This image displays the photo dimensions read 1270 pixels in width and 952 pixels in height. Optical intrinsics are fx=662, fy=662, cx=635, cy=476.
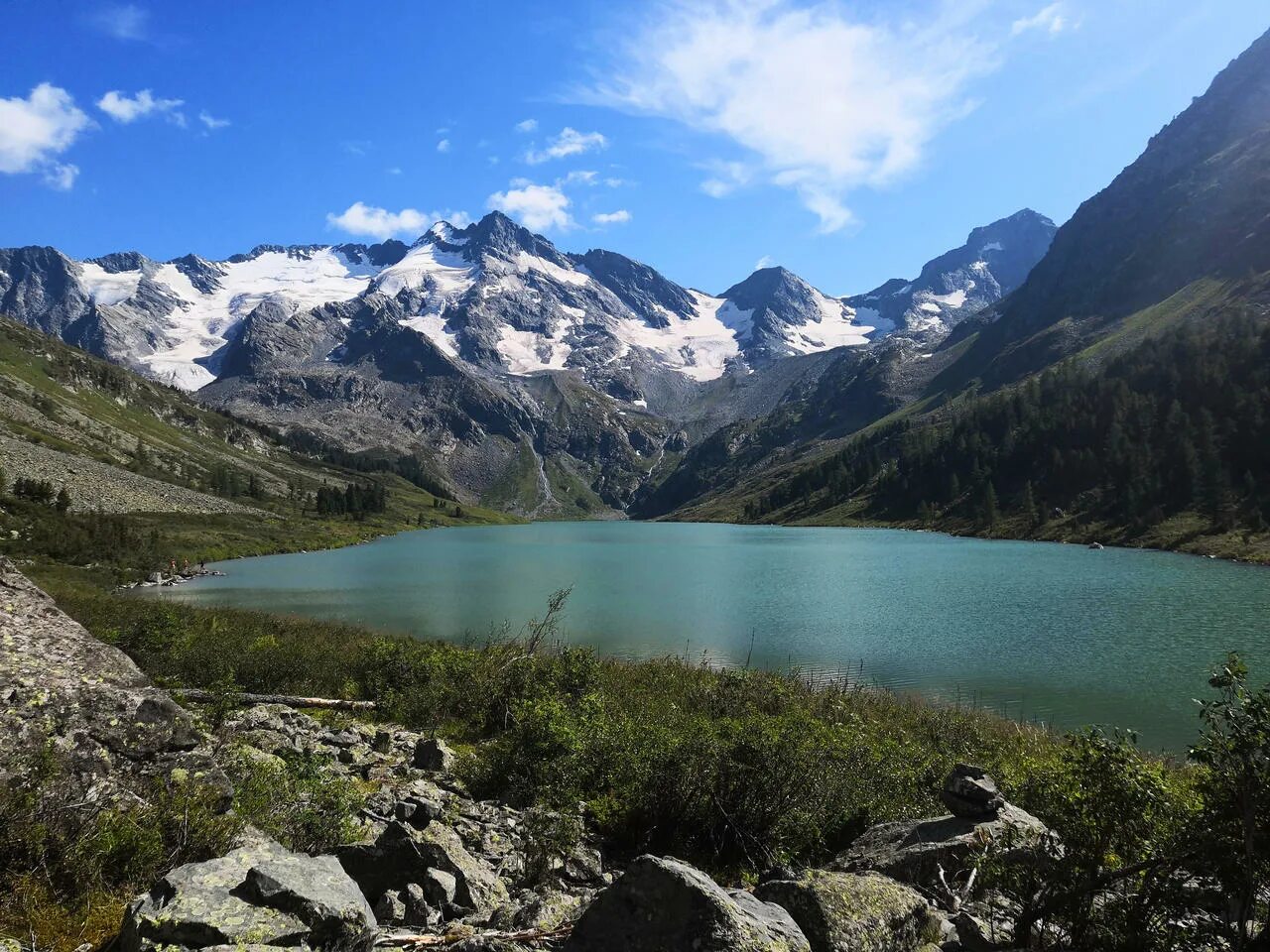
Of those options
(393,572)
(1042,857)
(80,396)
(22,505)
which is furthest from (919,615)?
(80,396)

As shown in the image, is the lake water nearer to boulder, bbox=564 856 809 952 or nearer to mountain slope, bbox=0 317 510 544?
boulder, bbox=564 856 809 952

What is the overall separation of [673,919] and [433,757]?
10990mm

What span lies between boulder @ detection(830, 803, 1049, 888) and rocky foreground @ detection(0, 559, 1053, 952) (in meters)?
0.03

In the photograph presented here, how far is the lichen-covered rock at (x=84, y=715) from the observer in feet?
21.9

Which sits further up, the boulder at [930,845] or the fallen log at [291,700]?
the boulder at [930,845]

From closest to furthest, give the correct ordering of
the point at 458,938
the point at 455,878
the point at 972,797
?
the point at 458,938 → the point at 455,878 → the point at 972,797

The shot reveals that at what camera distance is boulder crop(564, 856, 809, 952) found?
5113mm

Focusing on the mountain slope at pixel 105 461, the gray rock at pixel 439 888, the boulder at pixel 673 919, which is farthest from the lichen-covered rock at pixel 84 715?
the mountain slope at pixel 105 461

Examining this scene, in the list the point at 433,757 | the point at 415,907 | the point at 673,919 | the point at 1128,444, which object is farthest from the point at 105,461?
the point at 1128,444

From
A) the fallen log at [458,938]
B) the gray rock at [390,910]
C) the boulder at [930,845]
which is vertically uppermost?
the fallen log at [458,938]

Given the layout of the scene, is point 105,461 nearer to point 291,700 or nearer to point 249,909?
point 291,700

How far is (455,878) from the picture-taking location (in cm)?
742

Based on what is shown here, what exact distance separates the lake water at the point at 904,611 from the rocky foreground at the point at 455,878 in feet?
76.9

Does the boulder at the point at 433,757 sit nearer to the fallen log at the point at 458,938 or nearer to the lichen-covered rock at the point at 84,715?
the lichen-covered rock at the point at 84,715
